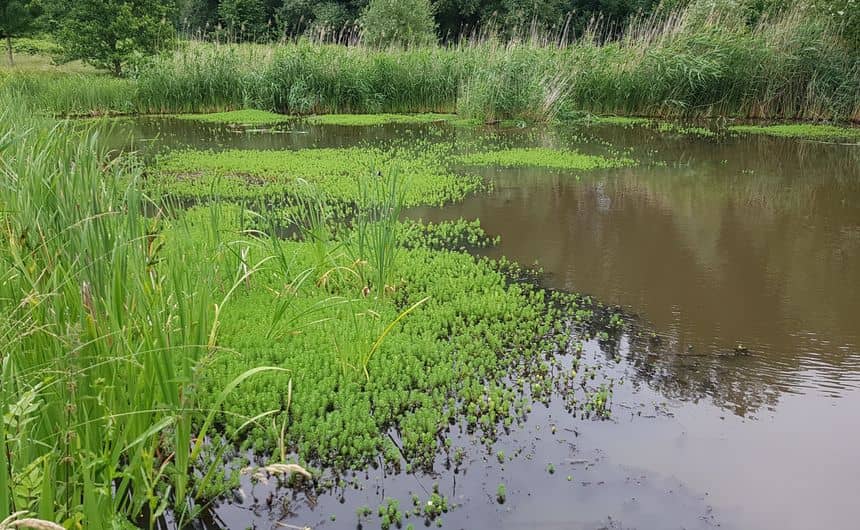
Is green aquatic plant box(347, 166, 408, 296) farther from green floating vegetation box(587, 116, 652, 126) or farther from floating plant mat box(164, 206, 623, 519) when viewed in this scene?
green floating vegetation box(587, 116, 652, 126)

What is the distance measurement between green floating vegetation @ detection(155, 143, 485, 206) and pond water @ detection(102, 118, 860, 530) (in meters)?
0.55

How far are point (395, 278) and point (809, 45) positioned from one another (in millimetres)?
12107

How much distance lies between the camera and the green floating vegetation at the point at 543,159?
10.2 m

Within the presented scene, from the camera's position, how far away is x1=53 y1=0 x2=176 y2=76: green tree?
19031 mm

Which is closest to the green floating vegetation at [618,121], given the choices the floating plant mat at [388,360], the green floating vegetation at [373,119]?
the green floating vegetation at [373,119]

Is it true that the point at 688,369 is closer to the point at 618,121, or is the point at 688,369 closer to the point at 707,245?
the point at 707,245

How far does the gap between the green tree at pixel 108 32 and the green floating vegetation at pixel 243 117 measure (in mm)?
5207

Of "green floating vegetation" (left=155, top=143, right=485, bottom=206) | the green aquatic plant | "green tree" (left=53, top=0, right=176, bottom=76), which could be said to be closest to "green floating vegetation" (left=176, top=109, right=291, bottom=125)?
"green floating vegetation" (left=155, top=143, right=485, bottom=206)

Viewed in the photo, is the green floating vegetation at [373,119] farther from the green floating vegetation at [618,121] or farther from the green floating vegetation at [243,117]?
the green floating vegetation at [618,121]

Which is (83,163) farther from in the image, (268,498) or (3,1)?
(3,1)

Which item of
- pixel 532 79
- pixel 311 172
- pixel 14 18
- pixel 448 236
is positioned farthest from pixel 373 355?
pixel 14 18

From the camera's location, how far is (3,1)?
2173 centimetres

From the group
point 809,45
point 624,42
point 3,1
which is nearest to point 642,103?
point 624,42

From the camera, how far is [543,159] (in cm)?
→ 1052
